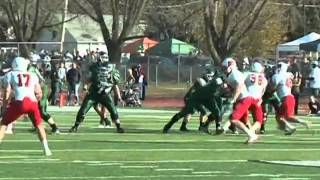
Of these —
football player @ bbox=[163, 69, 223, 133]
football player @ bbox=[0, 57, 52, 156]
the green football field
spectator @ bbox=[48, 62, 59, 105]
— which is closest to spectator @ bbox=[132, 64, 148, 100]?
spectator @ bbox=[48, 62, 59, 105]

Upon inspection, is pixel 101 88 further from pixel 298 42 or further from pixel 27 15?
pixel 27 15

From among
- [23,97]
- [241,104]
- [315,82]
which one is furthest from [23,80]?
[315,82]

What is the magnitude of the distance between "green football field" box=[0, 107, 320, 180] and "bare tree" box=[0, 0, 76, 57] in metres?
27.8

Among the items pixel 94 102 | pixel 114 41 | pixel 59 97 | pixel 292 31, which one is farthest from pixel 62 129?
pixel 292 31

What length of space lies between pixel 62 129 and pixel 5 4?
3062 centimetres

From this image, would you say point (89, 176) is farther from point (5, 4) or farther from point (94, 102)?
point (5, 4)

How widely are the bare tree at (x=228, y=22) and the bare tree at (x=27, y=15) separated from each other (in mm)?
9272

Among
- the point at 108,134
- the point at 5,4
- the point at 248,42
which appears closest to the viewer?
the point at 108,134

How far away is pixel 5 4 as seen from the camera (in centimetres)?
5406

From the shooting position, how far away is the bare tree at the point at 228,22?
45.9m

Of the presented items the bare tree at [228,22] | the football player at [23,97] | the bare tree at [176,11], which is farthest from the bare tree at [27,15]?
the football player at [23,97]

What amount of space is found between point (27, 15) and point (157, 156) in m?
40.3

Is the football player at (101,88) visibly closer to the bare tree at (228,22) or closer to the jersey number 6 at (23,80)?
the jersey number 6 at (23,80)

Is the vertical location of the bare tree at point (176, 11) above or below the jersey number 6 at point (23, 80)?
above
